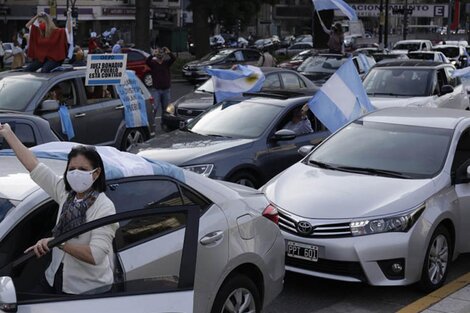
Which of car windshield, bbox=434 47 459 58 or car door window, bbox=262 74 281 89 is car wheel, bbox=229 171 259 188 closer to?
car door window, bbox=262 74 281 89

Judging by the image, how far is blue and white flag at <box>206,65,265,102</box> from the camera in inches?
555

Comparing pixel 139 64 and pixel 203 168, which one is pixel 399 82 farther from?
pixel 139 64

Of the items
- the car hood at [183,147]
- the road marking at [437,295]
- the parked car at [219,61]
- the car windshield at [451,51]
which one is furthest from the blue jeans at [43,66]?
the car windshield at [451,51]

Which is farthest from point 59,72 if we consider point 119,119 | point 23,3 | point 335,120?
point 23,3

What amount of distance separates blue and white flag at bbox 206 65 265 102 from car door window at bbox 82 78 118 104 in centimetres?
207

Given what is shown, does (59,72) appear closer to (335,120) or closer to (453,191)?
(335,120)

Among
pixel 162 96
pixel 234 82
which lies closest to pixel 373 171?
pixel 234 82

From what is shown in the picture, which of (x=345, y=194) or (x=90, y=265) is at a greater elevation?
(x=90, y=265)

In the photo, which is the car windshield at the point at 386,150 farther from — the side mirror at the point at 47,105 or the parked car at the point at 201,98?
the parked car at the point at 201,98

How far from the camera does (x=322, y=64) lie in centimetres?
2348

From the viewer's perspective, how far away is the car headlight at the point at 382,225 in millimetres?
6586

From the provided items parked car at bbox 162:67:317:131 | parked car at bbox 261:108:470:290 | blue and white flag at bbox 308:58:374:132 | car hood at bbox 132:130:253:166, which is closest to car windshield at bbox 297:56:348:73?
parked car at bbox 162:67:317:131

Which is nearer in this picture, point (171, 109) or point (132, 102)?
point (132, 102)

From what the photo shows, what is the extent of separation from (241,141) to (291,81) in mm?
8038
